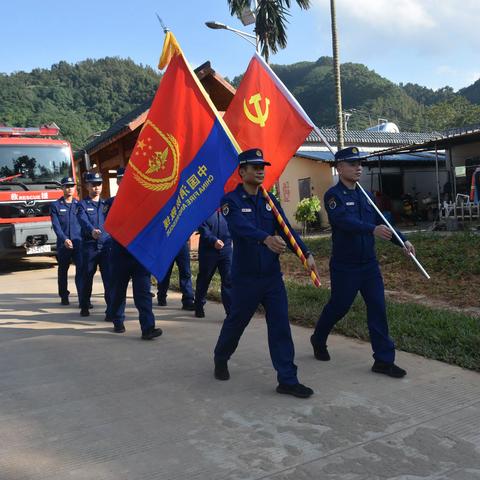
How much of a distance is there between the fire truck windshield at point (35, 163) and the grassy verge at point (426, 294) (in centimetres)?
448

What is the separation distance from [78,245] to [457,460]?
20.4ft

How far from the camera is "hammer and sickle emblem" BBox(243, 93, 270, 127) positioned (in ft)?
17.7

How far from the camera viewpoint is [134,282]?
5637 millimetres

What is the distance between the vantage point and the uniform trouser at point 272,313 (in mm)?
3855

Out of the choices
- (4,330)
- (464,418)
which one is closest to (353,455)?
(464,418)

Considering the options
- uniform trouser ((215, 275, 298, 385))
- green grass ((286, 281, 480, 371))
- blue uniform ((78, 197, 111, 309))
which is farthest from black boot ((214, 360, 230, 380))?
blue uniform ((78, 197, 111, 309))

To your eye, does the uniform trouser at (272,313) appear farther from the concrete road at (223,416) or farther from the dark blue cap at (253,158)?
the dark blue cap at (253,158)

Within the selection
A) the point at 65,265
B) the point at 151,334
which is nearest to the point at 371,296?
the point at 151,334

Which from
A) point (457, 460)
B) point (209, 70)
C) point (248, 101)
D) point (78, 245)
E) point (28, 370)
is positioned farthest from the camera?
point (209, 70)

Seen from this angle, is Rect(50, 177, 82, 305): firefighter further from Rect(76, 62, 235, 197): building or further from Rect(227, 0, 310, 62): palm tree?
Rect(227, 0, 310, 62): palm tree

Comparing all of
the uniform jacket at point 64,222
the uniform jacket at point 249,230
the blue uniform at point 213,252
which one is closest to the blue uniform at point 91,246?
the uniform jacket at point 64,222

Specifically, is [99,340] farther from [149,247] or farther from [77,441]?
[77,441]

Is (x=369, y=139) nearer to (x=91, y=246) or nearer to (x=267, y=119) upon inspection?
(x=91, y=246)

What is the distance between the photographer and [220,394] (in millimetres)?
3912
